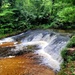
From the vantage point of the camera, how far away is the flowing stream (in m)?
12.4

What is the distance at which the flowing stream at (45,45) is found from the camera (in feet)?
40.6

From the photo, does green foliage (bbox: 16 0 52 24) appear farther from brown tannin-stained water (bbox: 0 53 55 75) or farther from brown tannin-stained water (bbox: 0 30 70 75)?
brown tannin-stained water (bbox: 0 53 55 75)

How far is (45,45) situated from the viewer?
16.7 m

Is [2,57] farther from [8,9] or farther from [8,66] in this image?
[8,9]

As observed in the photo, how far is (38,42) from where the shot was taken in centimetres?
1800

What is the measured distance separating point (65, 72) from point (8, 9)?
17.5 m

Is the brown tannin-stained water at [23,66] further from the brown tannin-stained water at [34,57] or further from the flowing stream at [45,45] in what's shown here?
the flowing stream at [45,45]

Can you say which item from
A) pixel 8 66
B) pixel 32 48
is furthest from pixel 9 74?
pixel 32 48

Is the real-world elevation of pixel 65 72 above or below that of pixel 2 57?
above

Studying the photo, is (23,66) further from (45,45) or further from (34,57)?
(45,45)

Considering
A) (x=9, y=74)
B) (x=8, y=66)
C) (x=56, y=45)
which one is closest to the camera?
(x=9, y=74)

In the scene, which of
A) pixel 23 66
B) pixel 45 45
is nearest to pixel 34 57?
pixel 23 66

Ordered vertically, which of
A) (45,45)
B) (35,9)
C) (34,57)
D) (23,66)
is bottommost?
(45,45)

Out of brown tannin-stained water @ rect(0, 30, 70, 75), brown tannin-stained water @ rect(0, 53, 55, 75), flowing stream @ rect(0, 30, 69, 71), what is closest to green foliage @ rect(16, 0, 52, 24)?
flowing stream @ rect(0, 30, 69, 71)
